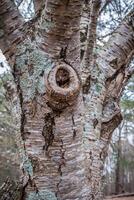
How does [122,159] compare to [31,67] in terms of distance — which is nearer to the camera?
[31,67]

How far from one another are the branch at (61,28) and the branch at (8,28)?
27 centimetres

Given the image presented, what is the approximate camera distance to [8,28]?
6.84 ft

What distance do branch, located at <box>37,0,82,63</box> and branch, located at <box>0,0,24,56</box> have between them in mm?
268

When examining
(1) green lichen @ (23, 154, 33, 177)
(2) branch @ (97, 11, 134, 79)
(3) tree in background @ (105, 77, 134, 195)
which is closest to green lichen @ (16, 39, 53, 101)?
(1) green lichen @ (23, 154, 33, 177)

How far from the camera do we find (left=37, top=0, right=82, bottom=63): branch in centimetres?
171

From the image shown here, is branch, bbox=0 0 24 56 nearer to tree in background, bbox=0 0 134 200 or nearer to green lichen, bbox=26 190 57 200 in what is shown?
tree in background, bbox=0 0 134 200

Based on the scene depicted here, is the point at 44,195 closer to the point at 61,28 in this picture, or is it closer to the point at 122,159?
the point at 61,28

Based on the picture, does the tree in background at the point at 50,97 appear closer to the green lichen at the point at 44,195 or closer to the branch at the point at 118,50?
the green lichen at the point at 44,195

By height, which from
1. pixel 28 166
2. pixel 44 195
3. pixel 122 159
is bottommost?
pixel 44 195

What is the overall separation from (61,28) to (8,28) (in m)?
0.44

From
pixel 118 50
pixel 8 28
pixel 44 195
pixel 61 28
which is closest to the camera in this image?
pixel 61 28

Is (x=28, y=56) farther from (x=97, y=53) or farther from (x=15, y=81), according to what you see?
(x=97, y=53)

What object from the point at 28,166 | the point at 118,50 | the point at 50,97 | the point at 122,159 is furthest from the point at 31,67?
the point at 122,159

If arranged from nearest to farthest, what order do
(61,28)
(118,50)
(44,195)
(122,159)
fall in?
1. (61,28)
2. (44,195)
3. (118,50)
4. (122,159)
